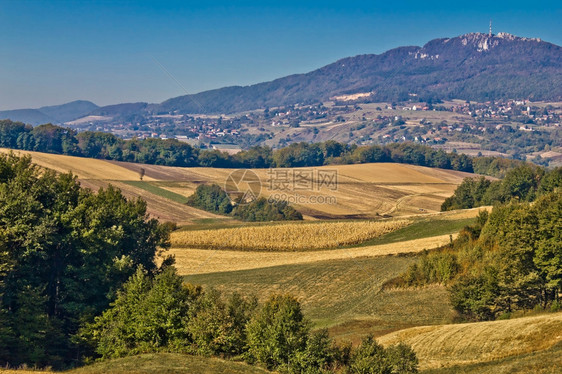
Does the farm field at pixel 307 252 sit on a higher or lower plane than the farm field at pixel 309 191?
lower

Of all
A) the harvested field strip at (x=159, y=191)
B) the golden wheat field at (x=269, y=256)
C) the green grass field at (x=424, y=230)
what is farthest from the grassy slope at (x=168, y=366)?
the harvested field strip at (x=159, y=191)

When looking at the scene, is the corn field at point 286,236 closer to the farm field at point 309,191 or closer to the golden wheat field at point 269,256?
the golden wheat field at point 269,256

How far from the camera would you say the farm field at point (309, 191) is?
111500 millimetres

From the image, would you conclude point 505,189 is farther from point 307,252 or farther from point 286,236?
Result: point 307,252

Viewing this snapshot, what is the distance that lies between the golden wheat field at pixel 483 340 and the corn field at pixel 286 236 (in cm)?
4146

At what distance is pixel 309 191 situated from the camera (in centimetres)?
13012

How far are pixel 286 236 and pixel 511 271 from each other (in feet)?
124

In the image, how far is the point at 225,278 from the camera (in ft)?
215

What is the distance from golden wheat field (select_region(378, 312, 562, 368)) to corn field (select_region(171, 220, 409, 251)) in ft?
136

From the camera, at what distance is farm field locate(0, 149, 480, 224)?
366 ft

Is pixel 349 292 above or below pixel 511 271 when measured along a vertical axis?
below

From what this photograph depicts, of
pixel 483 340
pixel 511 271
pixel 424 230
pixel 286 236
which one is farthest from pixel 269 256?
pixel 483 340

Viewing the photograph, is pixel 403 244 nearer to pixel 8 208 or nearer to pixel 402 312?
pixel 402 312

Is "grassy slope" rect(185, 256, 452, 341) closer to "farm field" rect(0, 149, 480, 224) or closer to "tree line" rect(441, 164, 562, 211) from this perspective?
"farm field" rect(0, 149, 480, 224)
